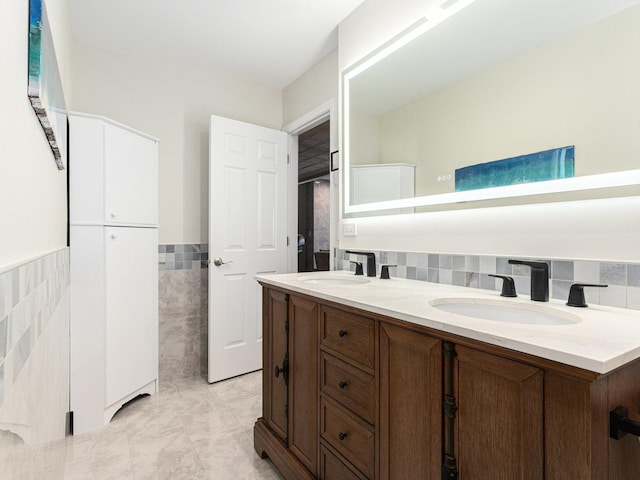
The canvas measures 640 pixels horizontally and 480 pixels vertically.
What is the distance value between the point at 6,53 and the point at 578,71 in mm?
1488

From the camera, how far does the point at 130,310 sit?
2172 millimetres

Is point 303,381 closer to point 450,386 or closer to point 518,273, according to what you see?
point 450,386

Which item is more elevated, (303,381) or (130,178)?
(130,178)

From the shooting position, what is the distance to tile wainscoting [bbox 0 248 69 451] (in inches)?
22.2

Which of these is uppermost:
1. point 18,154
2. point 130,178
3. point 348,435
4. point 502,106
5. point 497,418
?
point 502,106

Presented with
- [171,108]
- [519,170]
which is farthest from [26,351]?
[171,108]

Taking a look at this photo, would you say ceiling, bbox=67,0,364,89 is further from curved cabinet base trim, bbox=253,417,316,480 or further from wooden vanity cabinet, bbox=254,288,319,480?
curved cabinet base trim, bbox=253,417,316,480

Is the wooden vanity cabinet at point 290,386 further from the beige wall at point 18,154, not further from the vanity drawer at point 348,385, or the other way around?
the beige wall at point 18,154

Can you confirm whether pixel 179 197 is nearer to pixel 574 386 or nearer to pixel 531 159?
pixel 531 159

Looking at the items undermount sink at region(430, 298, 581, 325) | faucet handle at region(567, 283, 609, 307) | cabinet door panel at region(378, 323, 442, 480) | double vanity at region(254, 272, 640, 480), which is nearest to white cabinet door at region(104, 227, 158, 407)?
double vanity at region(254, 272, 640, 480)

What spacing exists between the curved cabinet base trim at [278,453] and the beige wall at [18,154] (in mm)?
1212

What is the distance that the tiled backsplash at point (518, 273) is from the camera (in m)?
1.00

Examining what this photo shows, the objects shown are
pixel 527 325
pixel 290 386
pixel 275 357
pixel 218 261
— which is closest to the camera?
pixel 527 325

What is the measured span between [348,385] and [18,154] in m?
1.09
